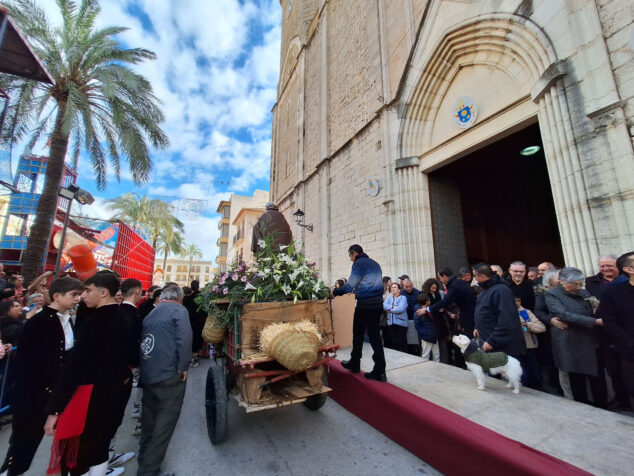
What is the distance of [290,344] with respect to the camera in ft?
7.65

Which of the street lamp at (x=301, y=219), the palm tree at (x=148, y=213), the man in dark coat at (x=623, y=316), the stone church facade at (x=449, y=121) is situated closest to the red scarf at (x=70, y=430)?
the man in dark coat at (x=623, y=316)

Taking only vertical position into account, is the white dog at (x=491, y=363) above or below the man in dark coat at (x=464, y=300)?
below

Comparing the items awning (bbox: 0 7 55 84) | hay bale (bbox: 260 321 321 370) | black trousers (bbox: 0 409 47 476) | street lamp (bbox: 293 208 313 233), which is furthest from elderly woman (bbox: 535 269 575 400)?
street lamp (bbox: 293 208 313 233)

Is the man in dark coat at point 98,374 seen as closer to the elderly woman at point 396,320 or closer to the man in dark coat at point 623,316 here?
the elderly woman at point 396,320

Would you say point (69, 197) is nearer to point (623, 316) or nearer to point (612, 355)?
point (623, 316)

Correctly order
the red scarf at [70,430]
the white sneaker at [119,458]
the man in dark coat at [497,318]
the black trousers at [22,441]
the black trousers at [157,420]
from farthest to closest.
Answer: the man in dark coat at [497,318], the white sneaker at [119,458], the black trousers at [157,420], the black trousers at [22,441], the red scarf at [70,430]

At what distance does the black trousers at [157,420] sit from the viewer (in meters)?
2.41

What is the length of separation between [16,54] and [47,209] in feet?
16.6

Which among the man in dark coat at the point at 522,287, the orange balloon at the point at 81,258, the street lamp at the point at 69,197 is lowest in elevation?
the man in dark coat at the point at 522,287

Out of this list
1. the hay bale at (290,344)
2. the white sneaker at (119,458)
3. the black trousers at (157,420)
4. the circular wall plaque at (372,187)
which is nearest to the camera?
the hay bale at (290,344)

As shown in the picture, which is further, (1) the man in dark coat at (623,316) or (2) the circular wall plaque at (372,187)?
(2) the circular wall plaque at (372,187)

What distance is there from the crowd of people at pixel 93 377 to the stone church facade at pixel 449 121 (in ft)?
19.5

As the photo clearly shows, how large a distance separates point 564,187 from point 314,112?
12096 millimetres

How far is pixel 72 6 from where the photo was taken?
8.55 meters
